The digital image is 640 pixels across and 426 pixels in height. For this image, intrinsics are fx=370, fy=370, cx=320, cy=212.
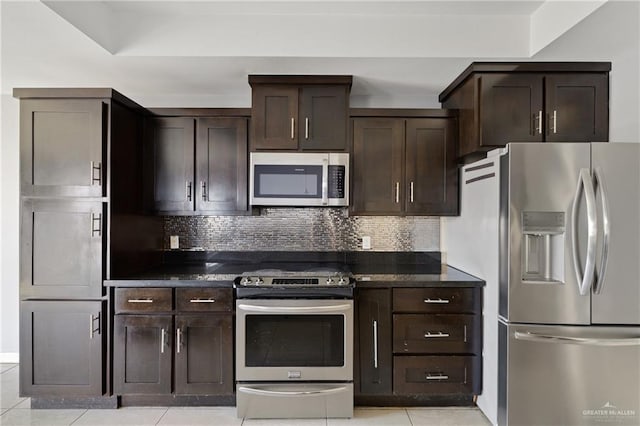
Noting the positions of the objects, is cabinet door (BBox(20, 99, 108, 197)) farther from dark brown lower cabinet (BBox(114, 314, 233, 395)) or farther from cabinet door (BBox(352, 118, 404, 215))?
cabinet door (BBox(352, 118, 404, 215))

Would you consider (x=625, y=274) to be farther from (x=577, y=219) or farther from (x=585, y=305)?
(x=577, y=219)

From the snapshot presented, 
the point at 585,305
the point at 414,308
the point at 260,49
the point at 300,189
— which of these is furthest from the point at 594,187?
the point at 260,49

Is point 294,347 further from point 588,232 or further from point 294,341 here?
point 588,232

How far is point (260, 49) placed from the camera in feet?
7.97

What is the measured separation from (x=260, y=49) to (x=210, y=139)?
885mm

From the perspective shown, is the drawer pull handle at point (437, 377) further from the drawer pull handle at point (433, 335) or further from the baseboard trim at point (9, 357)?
the baseboard trim at point (9, 357)

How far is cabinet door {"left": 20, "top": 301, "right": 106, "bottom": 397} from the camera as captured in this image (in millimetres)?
2475

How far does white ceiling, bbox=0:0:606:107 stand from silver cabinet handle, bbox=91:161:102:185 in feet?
2.38

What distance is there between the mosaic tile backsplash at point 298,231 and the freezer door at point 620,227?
1356 mm

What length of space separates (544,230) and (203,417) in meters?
2.46

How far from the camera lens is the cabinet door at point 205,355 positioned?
8.26 ft

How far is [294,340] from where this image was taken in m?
2.48

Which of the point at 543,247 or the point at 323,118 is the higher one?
the point at 323,118

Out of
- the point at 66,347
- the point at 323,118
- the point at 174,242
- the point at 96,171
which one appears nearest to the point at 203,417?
the point at 66,347
